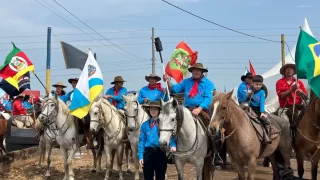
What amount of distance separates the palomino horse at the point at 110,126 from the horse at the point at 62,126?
0.78 m

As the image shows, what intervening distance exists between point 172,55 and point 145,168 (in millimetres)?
7089

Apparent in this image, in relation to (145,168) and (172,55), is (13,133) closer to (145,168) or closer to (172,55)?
(172,55)

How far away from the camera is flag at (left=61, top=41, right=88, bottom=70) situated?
11570mm

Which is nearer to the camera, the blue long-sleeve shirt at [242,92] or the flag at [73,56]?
the blue long-sleeve shirt at [242,92]

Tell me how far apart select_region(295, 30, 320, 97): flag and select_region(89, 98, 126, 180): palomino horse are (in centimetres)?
514

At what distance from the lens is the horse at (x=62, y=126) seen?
34.3 feet

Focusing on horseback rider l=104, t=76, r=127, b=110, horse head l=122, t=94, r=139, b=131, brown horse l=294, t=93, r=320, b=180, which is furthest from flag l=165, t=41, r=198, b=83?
brown horse l=294, t=93, r=320, b=180

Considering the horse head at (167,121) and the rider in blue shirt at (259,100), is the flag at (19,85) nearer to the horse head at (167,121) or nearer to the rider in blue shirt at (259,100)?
the rider in blue shirt at (259,100)

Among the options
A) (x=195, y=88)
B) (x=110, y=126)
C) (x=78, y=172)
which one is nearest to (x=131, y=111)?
(x=110, y=126)

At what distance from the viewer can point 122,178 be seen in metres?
10.8

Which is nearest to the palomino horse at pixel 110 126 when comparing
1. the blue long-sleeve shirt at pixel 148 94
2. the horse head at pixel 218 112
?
the blue long-sleeve shirt at pixel 148 94

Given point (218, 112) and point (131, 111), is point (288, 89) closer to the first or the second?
point (218, 112)

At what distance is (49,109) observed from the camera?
34.4 ft

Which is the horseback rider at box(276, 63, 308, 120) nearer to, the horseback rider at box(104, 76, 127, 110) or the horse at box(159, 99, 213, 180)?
the horse at box(159, 99, 213, 180)
